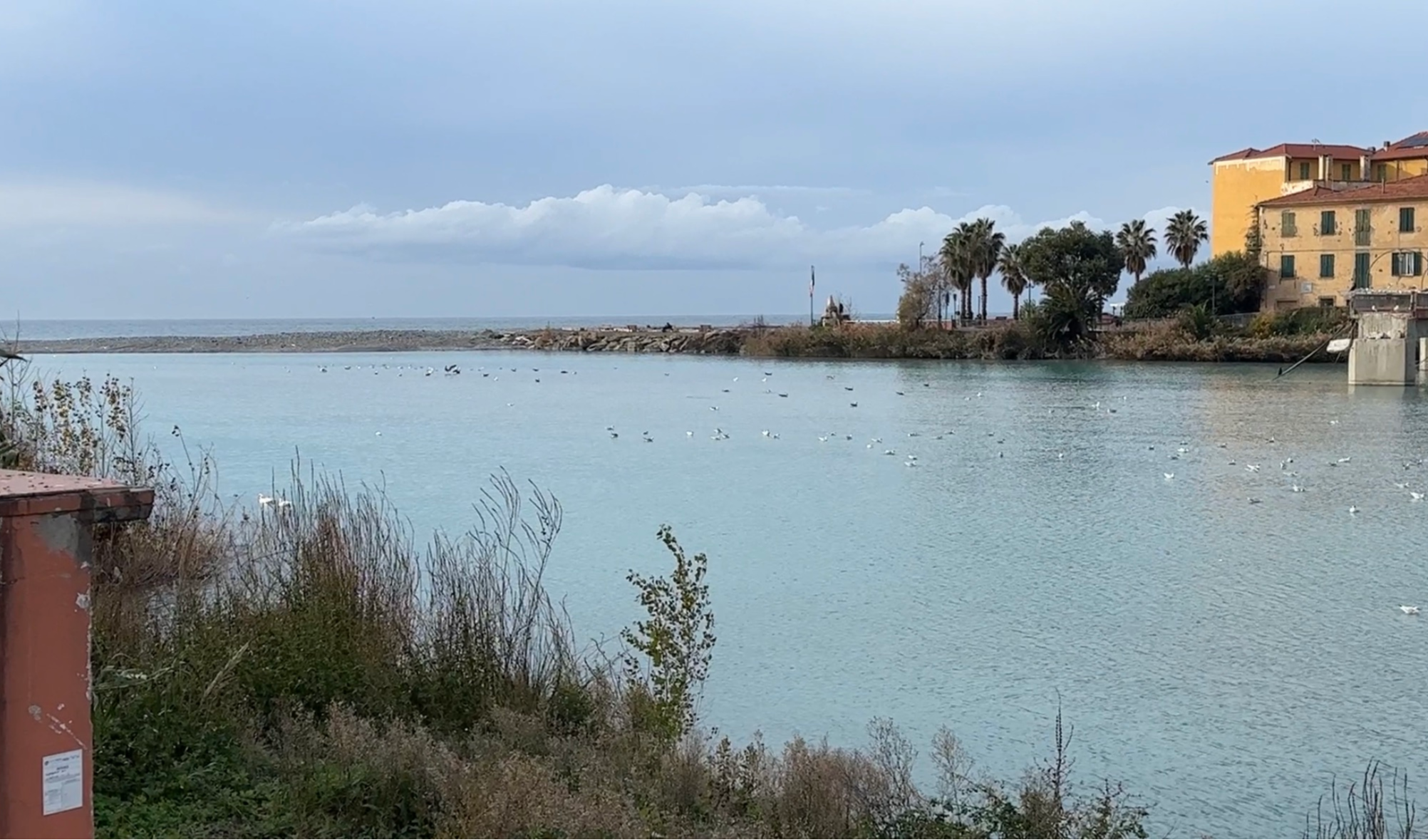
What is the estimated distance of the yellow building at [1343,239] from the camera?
6606 centimetres

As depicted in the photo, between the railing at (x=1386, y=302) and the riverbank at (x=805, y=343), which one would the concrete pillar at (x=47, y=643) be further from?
the railing at (x=1386, y=302)

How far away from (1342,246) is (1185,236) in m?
13.1

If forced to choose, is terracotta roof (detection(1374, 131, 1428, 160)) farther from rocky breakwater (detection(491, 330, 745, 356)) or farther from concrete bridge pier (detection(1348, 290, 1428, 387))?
rocky breakwater (detection(491, 330, 745, 356))

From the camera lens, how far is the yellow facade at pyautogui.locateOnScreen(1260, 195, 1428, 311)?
6606 cm

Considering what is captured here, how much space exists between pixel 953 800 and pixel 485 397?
42.2 m

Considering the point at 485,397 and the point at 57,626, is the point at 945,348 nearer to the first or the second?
the point at 485,397

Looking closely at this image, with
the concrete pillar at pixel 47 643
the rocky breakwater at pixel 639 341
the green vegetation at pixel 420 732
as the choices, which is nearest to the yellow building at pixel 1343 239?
the rocky breakwater at pixel 639 341

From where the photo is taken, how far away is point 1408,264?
2608 inches

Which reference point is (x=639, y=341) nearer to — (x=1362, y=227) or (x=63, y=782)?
(x=1362, y=227)

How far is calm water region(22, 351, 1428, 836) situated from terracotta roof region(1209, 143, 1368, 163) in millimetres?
36003

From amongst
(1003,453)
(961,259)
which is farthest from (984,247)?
(1003,453)

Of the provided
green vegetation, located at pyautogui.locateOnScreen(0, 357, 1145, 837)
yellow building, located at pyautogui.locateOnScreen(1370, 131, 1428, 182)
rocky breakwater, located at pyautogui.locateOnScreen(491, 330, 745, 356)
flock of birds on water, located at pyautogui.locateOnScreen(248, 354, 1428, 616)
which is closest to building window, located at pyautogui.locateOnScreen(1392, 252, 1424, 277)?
yellow building, located at pyautogui.locateOnScreen(1370, 131, 1428, 182)

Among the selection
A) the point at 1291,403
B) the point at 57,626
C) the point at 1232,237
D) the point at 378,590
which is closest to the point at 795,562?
the point at 378,590

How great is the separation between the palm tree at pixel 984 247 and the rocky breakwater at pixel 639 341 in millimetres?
16161
